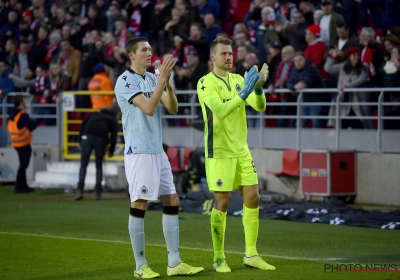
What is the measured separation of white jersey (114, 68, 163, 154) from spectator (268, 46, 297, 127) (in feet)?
30.8

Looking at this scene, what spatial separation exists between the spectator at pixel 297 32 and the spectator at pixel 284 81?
58cm

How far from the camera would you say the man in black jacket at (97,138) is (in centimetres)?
1852

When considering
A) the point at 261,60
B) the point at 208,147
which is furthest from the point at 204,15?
the point at 208,147

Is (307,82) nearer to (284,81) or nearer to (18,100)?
(284,81)

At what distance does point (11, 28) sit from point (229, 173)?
19.4 metres

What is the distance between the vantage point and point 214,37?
20.1m

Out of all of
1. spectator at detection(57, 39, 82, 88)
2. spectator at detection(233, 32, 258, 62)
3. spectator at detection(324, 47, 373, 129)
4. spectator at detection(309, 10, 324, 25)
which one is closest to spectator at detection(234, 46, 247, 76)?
spectator at detection(233, 32, 258, 62)

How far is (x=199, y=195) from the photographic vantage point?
17031 millimetres

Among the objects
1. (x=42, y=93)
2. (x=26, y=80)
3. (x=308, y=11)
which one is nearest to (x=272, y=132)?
(x=308, y=11)

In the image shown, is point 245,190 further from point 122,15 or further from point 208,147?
point 122,15

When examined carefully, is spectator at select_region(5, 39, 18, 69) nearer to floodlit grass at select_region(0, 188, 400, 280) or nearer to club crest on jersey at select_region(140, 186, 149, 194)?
floodlit grass at select_region(0, 188, 400, 280)

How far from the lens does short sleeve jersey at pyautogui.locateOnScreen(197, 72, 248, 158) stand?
9250 millimetres

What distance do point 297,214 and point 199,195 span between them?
2886 millimetres

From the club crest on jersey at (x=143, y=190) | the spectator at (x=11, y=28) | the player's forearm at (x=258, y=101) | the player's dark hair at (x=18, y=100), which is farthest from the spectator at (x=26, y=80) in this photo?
the club crest on jersey at (x=143, y=190)
